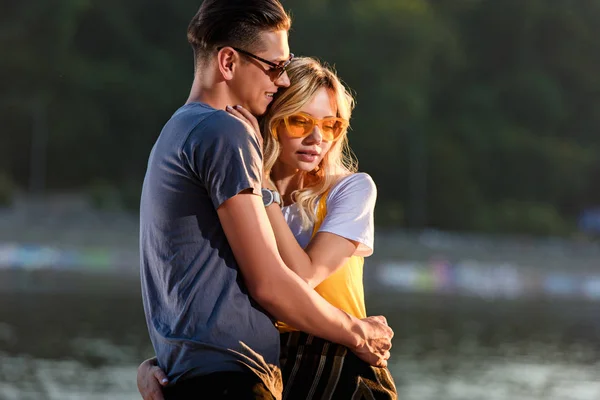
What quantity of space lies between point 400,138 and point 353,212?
6107 cm

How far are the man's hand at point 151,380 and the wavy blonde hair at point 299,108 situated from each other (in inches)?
17.8

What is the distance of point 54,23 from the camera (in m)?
64.2

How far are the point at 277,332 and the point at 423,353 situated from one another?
16399mm

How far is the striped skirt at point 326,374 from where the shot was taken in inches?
86.0

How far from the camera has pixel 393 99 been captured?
66.2 metres

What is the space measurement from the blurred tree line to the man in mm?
52689

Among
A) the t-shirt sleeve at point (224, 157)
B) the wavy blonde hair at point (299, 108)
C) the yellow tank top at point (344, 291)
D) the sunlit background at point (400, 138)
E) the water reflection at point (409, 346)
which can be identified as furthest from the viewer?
the sunlit background at point (400, 138)

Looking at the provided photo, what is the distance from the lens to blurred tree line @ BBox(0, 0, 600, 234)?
6081cm

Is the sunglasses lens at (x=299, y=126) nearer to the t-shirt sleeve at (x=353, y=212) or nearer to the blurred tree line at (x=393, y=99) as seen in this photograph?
the t-shirt sleeve at (x=353, y=212)

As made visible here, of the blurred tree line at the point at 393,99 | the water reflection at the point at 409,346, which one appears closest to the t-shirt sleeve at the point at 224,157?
the water reflection at the point at 409,346

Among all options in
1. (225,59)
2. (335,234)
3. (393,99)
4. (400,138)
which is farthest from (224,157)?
(393,99)

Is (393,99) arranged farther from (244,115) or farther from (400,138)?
(244,115)

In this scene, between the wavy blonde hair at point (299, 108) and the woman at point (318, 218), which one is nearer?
the woman at point (318, 218)

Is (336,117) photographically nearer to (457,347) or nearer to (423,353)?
(423,353)
